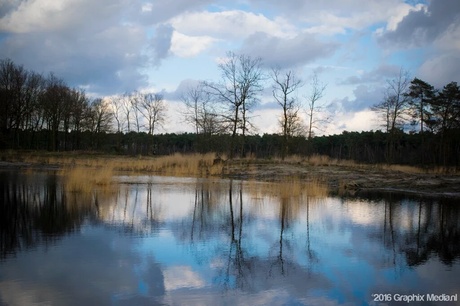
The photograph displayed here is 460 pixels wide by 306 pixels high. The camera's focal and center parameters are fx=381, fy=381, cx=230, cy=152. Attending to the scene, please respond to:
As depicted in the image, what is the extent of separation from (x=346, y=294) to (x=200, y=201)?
869 cm

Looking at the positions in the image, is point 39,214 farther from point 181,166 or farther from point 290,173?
point 181,166

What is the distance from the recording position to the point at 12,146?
173 feet

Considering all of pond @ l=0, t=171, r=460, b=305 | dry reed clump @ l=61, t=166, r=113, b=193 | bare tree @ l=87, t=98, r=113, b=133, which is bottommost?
pond @ l=0, t=171, r=460, b=305

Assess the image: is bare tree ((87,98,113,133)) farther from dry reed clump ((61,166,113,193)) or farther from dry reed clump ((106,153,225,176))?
dry reed clump ((61,166,113,193))

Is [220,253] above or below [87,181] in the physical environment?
below

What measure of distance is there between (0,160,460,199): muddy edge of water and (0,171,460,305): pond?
254 inches

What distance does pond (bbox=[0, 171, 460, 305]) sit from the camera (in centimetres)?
489

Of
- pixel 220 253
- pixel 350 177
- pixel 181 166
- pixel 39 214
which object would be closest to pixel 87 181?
pixel 39 214

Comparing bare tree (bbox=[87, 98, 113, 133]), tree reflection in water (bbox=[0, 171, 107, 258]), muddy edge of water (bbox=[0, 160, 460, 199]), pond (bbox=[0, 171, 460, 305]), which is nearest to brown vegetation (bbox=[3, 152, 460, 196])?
muddy edge of water (bbox=[0, 160, 460, 199])

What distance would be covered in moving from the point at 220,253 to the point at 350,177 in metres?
18.1

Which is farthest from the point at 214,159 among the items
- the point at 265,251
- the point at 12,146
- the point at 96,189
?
the point at 12,146

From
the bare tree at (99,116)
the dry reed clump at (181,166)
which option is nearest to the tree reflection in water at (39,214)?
the dry reed clump at (181,166)

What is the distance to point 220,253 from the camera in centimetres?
685

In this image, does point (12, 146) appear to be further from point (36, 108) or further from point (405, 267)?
point (405, 267)
